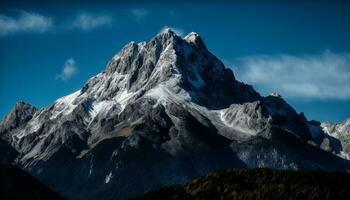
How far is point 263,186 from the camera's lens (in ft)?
242

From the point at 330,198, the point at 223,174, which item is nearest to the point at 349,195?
the point at 330,198

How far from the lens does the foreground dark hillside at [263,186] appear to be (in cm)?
7150

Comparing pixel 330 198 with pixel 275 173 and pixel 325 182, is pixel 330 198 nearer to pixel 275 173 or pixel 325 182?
pixel 325 182

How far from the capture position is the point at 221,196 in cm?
7294

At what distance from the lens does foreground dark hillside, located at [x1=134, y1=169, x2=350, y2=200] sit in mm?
71500

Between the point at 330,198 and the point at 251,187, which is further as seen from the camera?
the point at 251,187

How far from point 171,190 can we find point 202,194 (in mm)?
4000

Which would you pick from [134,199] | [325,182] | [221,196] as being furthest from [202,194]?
[325,182]

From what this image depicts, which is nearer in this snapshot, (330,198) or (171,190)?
(330,198)

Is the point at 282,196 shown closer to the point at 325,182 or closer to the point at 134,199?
the point at 325,182

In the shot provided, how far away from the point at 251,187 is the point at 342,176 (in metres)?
10.2

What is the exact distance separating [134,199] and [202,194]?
7240 mm

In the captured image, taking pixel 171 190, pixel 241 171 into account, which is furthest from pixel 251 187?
pixel 171 190

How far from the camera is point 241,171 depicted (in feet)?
255
